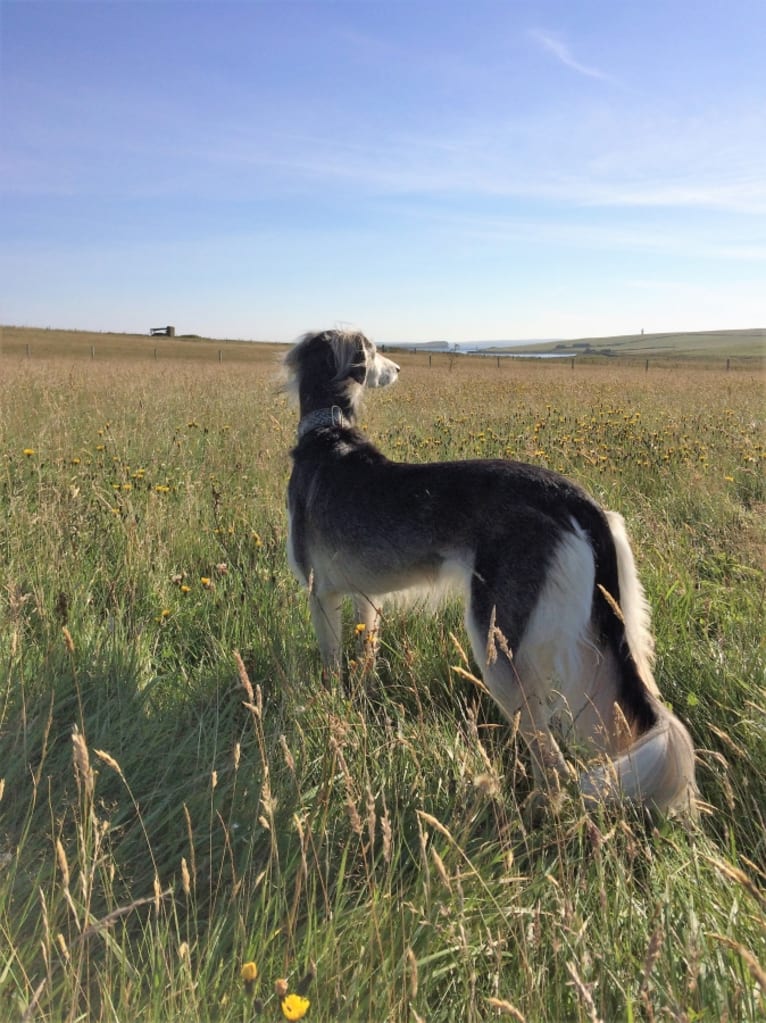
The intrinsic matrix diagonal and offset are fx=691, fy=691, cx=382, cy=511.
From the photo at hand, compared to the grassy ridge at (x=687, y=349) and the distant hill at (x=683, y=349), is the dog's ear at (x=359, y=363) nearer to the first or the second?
the grassy ridge at (x=687, y=349)

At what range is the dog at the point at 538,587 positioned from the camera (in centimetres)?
235

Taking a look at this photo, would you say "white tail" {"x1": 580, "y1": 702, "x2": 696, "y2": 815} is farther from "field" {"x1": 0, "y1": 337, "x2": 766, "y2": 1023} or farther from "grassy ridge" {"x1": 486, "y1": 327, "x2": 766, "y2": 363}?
"grassy ridge" {"x1": 486, "y1": 327, "x2": 766, "y2": 363}

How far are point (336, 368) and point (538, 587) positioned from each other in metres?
2.13

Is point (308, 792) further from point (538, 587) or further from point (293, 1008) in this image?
point (293, 1008)

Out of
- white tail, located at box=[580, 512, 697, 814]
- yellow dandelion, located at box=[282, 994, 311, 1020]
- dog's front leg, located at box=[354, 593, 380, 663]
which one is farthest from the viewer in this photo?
dog's front leg, located at box=[354, 593, 380, 663]

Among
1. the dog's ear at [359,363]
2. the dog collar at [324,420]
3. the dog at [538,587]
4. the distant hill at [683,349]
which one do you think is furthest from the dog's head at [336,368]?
the distant hill at [683,349]

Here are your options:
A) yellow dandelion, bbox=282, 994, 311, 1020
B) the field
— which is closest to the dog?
the field

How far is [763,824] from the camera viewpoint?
245 cm

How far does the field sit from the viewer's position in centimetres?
158

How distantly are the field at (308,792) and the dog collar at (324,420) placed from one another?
736 millimetres

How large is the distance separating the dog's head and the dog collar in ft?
0.34

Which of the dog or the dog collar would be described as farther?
the dog collar

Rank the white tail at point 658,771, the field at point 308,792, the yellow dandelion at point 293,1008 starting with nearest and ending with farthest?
the yellow dandelion at point 293,1008 → the field at point 308,792 → the white tail at point 658,771

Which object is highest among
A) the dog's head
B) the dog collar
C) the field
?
the dog's head
